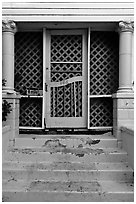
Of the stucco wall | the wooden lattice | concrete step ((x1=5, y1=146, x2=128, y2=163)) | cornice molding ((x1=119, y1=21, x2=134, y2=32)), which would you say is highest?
the stucco wall

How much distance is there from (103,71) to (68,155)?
2.07m

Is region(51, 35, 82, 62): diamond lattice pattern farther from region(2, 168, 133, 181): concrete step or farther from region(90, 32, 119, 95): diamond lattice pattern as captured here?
region(2, 168, 133, 181): concrete step

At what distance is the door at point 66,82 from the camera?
625 cm

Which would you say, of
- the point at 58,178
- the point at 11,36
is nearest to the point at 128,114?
the point at 58,178

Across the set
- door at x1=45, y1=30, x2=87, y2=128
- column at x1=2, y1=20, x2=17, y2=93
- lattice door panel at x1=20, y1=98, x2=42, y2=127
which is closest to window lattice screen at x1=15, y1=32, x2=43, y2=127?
lattice door panel at x1=20, y1=98, x2=42, y2=127

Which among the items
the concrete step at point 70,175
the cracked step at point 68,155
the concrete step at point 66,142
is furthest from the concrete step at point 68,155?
the concrete step at point 70,175

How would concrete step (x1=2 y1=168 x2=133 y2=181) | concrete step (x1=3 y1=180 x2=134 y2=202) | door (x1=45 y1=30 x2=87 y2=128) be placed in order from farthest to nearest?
door (x1=45 y1=30 x2=87 y2=128), concrete step (x1=2 y1=168 x2=133 y2=181), concrete step (x1=3 y1=180 x2=134 y2=202)

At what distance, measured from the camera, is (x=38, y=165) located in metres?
4.93

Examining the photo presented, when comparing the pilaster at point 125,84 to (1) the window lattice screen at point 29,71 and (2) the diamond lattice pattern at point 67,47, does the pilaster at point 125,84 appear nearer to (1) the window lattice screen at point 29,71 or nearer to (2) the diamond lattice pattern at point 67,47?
(2) the diamond lattice pattern at point 67,47

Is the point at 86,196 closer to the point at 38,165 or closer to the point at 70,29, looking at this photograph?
the point at 38,165

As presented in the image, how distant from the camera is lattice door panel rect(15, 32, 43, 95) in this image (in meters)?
6.29

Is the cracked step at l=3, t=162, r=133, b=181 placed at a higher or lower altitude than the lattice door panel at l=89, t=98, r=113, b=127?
lower

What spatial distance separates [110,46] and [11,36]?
2099 millimetres

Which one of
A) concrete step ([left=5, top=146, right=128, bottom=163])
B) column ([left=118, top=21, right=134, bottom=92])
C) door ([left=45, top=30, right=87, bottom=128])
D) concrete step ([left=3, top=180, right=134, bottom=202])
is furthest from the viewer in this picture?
door ([left=45, top=30, right=87, bottom=128])
